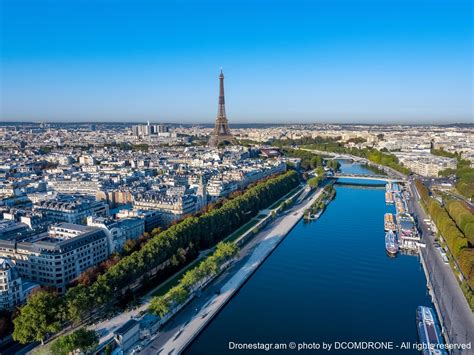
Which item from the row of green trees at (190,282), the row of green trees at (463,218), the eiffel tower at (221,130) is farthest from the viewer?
the eiffel tower at (221,130)

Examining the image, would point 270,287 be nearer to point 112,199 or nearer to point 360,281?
point 360,281

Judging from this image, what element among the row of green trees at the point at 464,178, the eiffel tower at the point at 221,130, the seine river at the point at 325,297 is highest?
the eiffel tower at the point at 221,130

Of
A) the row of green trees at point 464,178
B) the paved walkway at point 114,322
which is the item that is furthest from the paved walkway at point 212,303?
the row of green trees at point 464,178

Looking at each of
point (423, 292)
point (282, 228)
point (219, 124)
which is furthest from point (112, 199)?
point (219, 124)

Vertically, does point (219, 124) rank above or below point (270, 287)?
above

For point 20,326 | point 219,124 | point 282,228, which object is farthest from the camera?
point 219,124

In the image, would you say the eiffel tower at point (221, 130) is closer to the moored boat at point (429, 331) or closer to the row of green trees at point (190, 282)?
the row of green trees at point (190, 282)

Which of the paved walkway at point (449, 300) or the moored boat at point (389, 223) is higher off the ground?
the moored boat at point (389, 223)

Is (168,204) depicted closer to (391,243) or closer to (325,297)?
(325,297)
